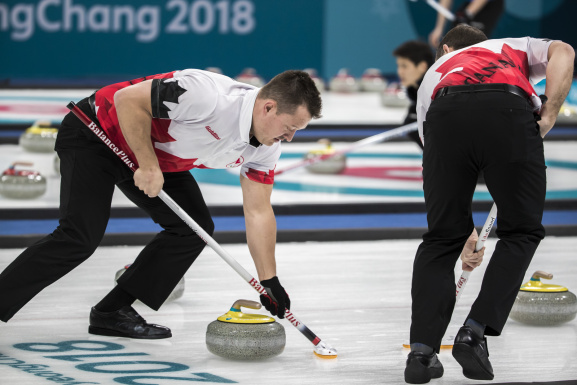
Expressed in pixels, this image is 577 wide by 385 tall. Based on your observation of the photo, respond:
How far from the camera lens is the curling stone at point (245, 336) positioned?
3.03 meters

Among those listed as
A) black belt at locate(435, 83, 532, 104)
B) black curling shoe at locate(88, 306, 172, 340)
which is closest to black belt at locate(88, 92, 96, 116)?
black curling shoe at locate(88, 306, 172, 340)

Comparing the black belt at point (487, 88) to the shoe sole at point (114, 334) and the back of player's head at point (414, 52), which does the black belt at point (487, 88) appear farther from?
the back of player's head at point (414, 52)

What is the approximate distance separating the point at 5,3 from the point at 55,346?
10442 mm

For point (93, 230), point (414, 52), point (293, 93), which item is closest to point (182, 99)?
point (293, 93)

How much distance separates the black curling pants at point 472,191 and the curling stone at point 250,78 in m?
9.42

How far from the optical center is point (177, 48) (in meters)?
13.5

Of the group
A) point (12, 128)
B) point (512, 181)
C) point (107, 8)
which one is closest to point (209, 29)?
point (107, 8)

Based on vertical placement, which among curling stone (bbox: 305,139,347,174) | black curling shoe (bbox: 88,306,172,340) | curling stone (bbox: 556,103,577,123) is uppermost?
black curling shoe (bbox: 88,306,172,340)

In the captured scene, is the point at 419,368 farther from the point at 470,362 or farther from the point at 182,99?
the point at 182,99

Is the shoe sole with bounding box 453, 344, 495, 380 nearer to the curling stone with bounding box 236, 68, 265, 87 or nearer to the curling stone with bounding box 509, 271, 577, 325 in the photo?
the curling stone with bounding box 509, 271, 577, 325

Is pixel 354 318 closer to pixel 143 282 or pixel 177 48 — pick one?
pixel 143 282

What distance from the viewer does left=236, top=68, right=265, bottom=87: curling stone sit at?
1236 centimetres

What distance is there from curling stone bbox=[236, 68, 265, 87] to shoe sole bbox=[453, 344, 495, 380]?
9562mm

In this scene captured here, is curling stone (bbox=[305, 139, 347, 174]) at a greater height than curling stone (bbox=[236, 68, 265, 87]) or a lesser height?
lesser
